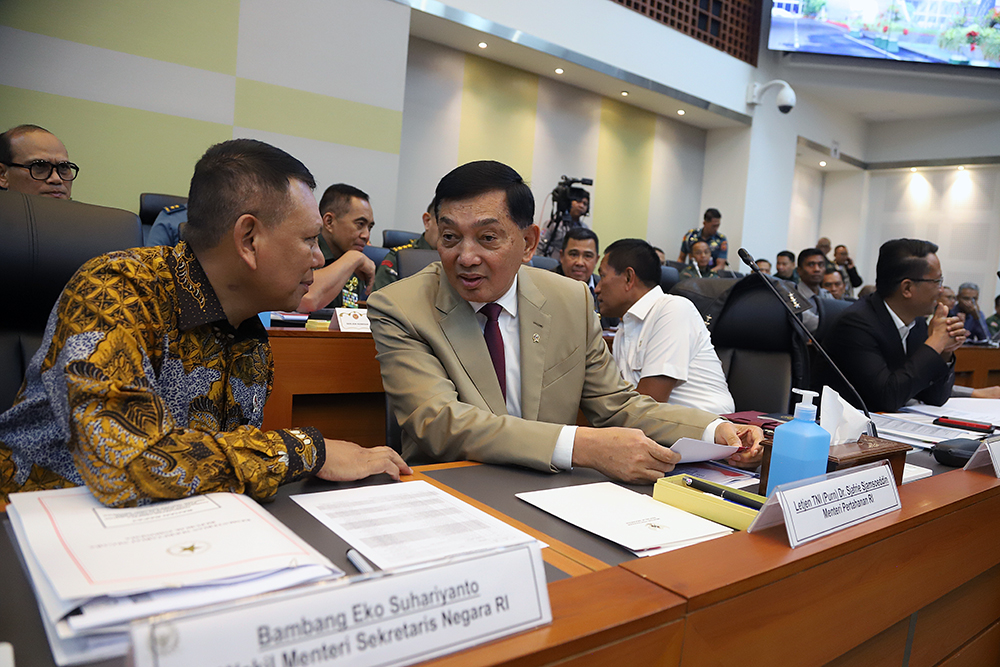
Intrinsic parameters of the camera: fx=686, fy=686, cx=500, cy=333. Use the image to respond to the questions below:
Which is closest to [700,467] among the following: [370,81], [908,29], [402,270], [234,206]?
[234,206]

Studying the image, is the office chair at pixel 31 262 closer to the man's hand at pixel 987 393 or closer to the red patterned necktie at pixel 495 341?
the red patterned necktie at pixel 495 341

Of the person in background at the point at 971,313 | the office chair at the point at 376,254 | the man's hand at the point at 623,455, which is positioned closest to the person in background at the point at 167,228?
the office chair at the point at 376,254

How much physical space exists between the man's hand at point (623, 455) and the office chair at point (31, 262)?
93cm

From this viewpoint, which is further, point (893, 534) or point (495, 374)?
point (495, 374)

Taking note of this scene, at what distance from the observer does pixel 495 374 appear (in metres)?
1.46

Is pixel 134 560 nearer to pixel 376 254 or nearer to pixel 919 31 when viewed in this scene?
pixel 376 254

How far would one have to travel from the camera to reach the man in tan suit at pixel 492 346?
132 cm

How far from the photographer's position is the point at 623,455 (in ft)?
3.72

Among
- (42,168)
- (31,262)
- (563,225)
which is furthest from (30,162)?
(563,225)

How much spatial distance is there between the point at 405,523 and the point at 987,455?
122cm

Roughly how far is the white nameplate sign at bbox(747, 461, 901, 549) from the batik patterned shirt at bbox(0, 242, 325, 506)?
0.61 meters

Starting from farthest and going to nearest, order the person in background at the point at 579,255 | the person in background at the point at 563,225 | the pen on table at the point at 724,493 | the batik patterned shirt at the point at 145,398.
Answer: the person in background at the point at 563,225
the person in background at the point at 579,255
the pen on table at the point at 724,493
the batik patterned shirt at the point at 145,398

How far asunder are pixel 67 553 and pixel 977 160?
12.2 m

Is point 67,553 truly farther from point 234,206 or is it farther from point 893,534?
point 893,534
